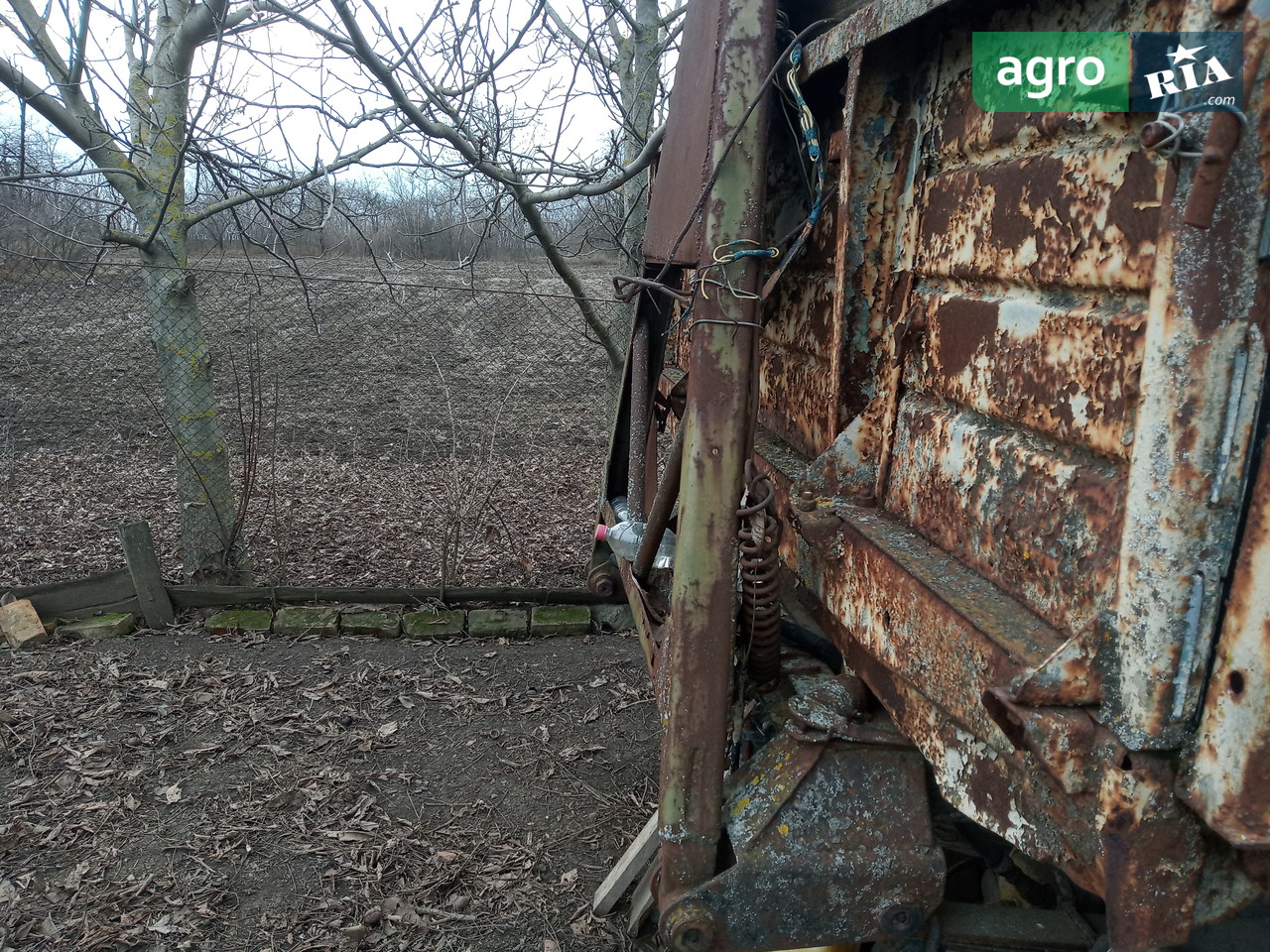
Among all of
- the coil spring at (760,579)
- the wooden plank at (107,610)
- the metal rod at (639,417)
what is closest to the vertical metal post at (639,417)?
the metal rod at (639,417)

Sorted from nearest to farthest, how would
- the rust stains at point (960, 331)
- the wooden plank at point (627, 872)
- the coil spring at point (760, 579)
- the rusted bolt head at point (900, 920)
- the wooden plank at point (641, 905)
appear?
1. the rust stains at point (960, 331)
2. the rusted bolt head at point (900, 920)
3. the coil spring at point (760, 579)
4. the wooden plank at point (641, 905)
5. the wooden plank at point (627, 872)

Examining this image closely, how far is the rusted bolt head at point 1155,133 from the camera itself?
3.33 ft

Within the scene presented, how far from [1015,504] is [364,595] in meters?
4.44

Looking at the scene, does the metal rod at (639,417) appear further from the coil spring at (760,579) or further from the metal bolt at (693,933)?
the metal bolt at (693,933)

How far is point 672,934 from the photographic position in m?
Result: 1.67

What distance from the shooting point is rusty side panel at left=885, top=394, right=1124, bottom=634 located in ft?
4.18

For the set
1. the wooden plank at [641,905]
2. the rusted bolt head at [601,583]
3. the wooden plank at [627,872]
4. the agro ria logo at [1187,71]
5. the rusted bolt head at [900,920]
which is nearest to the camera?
the agro ria logo at [1187,71]

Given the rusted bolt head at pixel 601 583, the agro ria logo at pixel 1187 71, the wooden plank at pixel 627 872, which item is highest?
the agro ria logo at pixel 1187 71

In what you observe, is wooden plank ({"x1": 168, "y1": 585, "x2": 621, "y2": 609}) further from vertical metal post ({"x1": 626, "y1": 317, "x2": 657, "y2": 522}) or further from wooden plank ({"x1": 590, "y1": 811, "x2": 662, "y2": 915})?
wooden plank ({"x1": 590, "y1": 811, "x2": 662, "y2": 915})

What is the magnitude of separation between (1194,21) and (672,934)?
170cm

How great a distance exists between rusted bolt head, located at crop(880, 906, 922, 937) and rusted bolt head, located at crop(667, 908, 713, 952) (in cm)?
35

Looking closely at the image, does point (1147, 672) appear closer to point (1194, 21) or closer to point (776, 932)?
point (1194, 21)

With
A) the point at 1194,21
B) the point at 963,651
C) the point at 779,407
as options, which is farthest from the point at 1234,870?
the point at 779,407

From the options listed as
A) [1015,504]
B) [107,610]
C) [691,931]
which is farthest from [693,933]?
[107,610]
